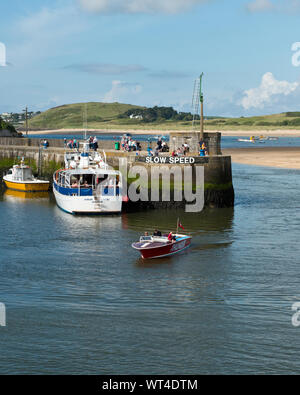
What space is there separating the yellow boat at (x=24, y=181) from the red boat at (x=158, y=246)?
28272 mm

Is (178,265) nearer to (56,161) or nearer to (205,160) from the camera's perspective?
(205,160)

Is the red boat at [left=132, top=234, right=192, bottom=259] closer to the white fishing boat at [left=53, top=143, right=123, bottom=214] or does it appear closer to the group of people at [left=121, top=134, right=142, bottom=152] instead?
the white fishing boat at [left=53, top=143, right=123, bottom=214]

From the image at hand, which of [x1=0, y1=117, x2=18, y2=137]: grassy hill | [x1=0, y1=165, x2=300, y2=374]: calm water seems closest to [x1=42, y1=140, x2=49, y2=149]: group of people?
[x1=0, y1=117, x2=18, y2=137]: grassy hill

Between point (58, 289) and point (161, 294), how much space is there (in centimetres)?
395

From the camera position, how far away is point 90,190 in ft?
135

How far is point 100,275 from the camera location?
25.0 m

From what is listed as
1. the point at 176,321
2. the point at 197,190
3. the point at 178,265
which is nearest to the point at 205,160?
the point at 197,190

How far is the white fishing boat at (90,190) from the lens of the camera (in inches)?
1585

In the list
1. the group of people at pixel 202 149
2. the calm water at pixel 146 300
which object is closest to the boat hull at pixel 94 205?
the calm water at pixel 146 300

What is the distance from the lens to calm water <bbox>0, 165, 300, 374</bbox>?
16.8m

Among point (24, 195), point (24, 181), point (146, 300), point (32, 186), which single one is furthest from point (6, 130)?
point (146, 300)

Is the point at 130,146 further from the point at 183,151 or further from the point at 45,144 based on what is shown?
the point at 45,144

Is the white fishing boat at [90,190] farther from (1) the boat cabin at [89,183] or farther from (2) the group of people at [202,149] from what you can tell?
(2) the group of people at [202,149]
